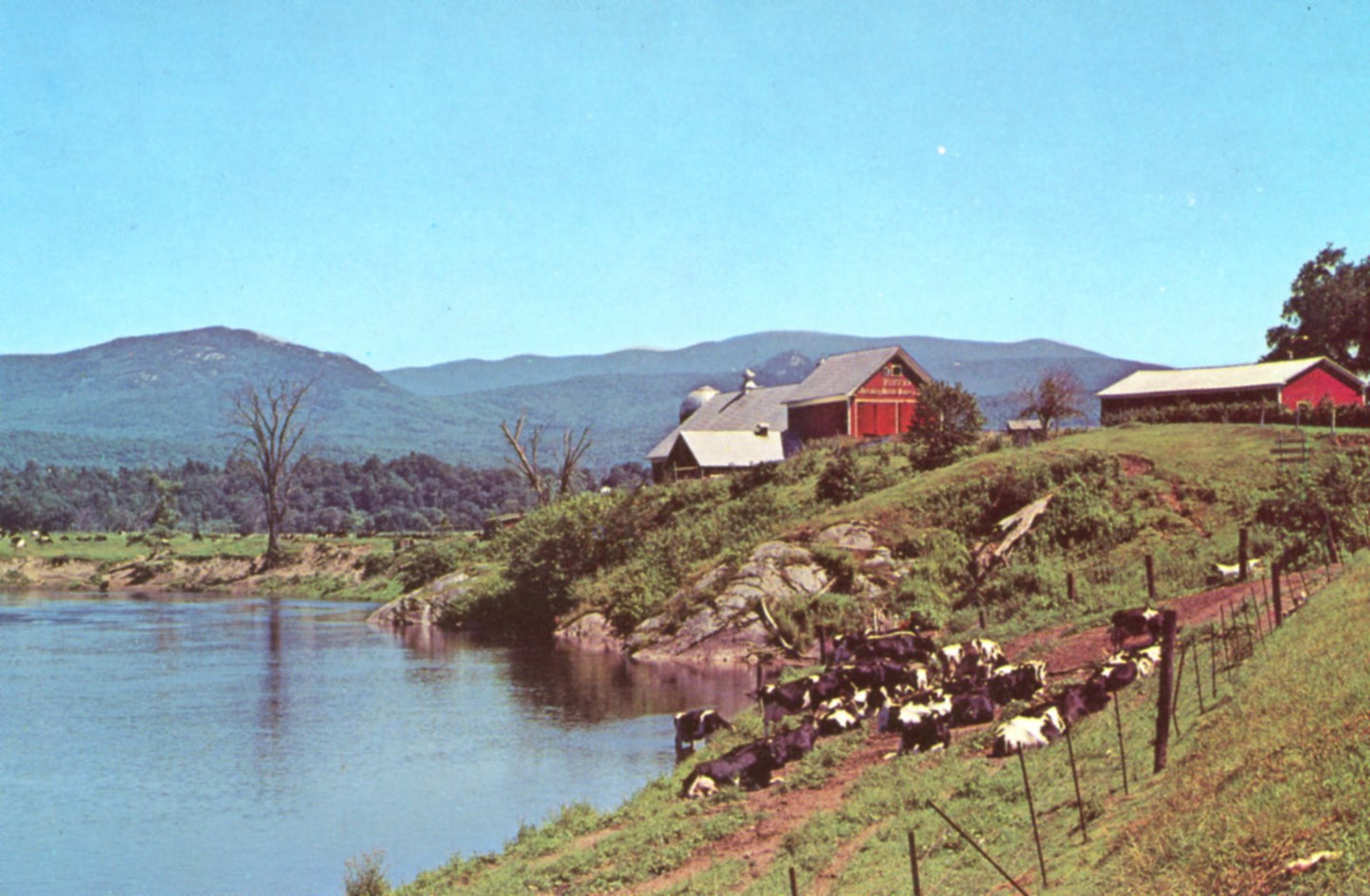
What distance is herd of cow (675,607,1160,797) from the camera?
1984 centimetres

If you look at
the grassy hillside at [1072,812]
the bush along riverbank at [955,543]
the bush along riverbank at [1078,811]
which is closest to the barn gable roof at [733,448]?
the bush along riverbank at [955,543]

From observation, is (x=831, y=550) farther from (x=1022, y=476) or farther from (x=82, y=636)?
(x=82, y=636)

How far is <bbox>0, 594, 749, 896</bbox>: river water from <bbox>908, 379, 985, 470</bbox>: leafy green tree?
20070 millimetres

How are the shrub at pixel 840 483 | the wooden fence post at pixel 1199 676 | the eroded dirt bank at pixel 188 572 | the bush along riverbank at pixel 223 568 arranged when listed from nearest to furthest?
the wooden fence post at pixel 1199 676 < the shrub at pixel 840 483 < the bush along riverbank at pixel 223 568 < the eroded dirt bank at pixel 188 572

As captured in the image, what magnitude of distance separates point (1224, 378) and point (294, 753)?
55.0 m

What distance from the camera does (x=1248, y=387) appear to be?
2542 inches

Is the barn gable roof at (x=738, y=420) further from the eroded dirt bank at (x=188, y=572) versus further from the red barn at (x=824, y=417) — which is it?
the eroded dirt bank at (x=188, y=572)

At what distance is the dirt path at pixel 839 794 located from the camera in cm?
1664

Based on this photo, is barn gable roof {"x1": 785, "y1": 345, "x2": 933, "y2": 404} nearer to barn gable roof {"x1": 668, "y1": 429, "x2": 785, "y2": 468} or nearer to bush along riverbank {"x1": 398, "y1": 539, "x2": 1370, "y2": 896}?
barn gable roof {"x1": 668, "y1": 429, "x2": 785, "y2": 468}

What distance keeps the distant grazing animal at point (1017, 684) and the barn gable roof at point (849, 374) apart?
5556cm

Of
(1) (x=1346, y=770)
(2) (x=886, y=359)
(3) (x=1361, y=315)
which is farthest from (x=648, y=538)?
(3) (x=1361, y=315)

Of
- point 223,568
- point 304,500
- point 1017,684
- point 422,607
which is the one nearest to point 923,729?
point 1017,684

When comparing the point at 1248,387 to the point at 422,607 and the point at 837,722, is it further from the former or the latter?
the point at 837,722

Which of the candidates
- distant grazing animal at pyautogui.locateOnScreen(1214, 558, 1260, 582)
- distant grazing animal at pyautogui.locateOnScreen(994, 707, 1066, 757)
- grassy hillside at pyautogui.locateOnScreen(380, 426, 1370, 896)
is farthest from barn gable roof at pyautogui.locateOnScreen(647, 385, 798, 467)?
distant grazing animal at pyautogui.locateOnScreen(994, 707, 1066, 757)
